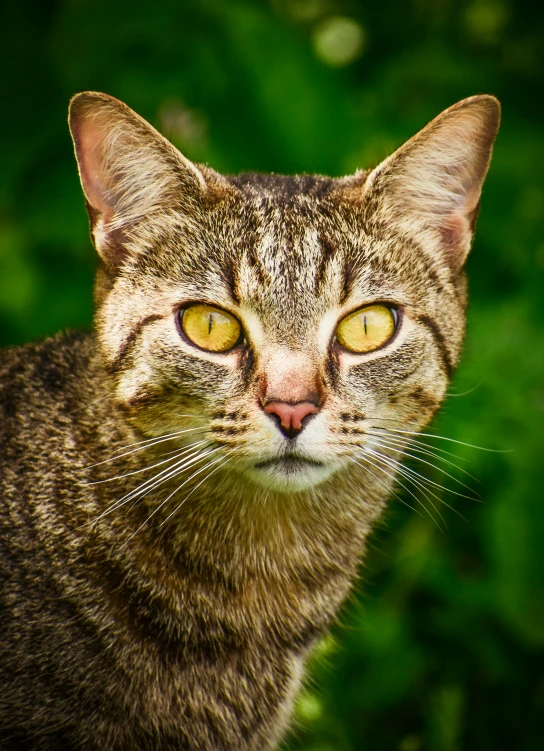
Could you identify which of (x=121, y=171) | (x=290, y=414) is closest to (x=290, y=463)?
(x=290, y=414)

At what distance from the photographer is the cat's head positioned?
7.14 feet

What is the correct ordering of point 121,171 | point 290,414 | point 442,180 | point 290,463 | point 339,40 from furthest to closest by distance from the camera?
point 339,40 < point 442,180 < point 121,171 < point 290,463 < point 290,414

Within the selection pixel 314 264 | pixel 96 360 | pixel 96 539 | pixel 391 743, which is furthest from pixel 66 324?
pixel 391 743

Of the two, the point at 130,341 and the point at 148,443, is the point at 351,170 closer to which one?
the point at 130,341

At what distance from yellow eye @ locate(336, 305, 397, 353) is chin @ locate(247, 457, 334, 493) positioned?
0.33 meters

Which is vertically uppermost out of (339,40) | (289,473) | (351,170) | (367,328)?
(339,40)

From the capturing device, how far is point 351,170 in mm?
3768

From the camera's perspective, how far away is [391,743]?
350 centimetres

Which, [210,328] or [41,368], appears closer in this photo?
[210,328]

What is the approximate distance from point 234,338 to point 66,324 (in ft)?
5.22

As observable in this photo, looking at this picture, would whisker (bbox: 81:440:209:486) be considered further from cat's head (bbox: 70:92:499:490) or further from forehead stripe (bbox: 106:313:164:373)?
forehead stripe (bbox: 106:313:164:373)

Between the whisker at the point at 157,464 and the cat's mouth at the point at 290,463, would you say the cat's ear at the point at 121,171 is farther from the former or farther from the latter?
the cat's mouth at the point at 290,463

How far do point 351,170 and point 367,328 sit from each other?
5.28 ft

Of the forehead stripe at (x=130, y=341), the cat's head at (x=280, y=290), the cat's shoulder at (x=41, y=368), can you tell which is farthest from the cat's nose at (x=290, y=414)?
the cat's shoulder at (x=41, y=368)
